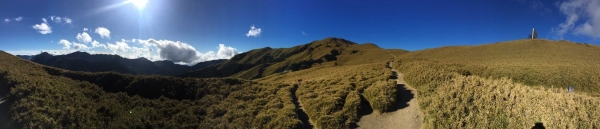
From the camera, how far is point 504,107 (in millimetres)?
17094

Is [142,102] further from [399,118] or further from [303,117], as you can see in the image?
[399,118]

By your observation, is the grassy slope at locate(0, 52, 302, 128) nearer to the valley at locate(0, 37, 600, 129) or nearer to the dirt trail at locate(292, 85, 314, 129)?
the valley at locate(0, 37, 600, 129)

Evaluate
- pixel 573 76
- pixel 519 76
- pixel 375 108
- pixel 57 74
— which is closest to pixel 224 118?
pixel 375 108

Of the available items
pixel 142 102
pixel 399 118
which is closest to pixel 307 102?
pixel 399 118

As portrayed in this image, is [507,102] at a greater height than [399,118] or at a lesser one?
greater

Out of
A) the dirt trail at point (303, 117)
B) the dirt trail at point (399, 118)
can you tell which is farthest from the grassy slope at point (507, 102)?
the dirt trail at point (303, 117)

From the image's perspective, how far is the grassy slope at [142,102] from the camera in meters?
24.1

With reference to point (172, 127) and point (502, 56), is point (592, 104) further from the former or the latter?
point (502, 56)

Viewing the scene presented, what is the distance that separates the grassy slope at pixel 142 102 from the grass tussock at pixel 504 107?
10.9 meters

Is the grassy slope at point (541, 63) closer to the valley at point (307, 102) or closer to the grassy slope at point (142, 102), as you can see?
the valley at point (307, 102)

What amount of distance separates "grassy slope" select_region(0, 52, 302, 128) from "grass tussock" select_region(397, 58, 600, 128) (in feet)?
35.9

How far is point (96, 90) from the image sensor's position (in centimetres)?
3350

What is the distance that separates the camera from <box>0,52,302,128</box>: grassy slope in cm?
2412

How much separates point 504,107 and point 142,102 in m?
34.0
